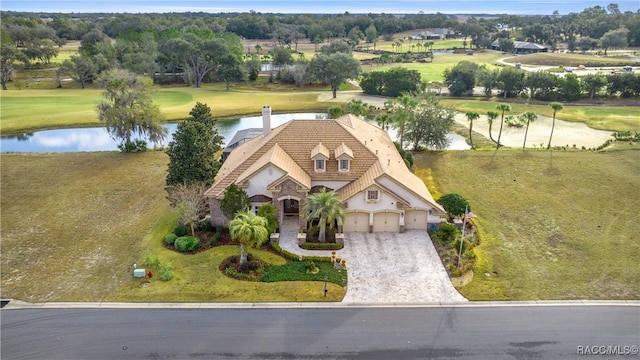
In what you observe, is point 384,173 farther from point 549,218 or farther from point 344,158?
point 549,218

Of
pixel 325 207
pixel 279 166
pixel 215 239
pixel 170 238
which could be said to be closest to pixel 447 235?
pixel 325 207

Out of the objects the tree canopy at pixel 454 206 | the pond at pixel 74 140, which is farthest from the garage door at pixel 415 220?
the pond at pixel 74 140

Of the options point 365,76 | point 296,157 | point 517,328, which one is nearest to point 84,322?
point 296,157

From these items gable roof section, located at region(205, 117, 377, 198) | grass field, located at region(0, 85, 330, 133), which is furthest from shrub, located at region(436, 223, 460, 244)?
grass field, located at region(0, 85, 330, 133)

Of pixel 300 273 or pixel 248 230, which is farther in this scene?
pixel 300 273

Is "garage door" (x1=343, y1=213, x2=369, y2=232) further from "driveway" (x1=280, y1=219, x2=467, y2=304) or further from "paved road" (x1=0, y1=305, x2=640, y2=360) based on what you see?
"paved road" (x1=0, y1=305, x2=640, y2=360)

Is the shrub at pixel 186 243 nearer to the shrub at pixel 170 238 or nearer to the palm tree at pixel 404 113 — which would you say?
the shrub at pixel 170 238

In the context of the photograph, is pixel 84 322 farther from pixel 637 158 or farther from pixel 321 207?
pixel 637 158
